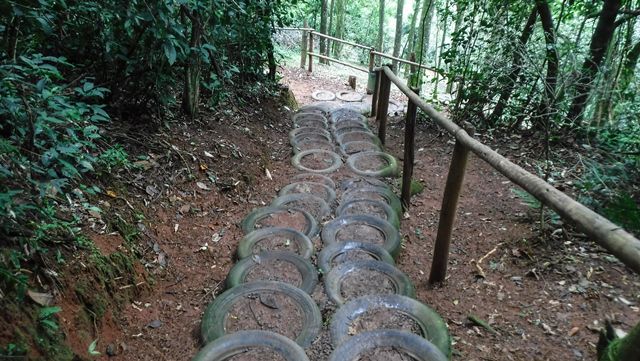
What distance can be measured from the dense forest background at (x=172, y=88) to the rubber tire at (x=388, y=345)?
53.5 inches

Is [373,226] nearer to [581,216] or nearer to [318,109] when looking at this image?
[581,216]

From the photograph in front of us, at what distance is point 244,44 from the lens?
18.5 ft

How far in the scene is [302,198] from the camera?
3604 millimetres

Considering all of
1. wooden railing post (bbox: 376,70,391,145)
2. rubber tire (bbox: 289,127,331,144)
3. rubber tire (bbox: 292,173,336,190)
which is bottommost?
rubber tire (bbox: 292,173,336,190)

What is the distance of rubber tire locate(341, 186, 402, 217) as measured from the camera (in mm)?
3607

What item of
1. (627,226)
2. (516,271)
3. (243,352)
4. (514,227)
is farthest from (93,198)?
(627,226)

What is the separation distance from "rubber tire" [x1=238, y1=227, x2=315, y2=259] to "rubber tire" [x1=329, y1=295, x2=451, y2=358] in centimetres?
62

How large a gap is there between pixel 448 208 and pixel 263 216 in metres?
1.55

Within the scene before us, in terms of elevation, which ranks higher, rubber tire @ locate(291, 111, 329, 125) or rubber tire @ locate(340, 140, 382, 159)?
rubber tire @ locate(291, 111, 329, 125)

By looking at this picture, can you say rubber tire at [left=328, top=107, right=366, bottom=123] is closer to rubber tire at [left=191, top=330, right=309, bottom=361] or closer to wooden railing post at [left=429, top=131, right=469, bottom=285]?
wooden railing post at [left=429, top=131, right=469, bottom=285]

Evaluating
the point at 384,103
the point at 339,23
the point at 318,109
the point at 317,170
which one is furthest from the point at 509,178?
the point at 339,23

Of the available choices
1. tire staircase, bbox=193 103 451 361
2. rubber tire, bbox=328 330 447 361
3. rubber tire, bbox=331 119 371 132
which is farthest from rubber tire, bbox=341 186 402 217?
rubber tire, bbox=331 119 371 132

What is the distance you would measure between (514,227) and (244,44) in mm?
4303

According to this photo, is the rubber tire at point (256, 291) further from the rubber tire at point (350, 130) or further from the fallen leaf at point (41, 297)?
the rubber tire at point (350, 130)
